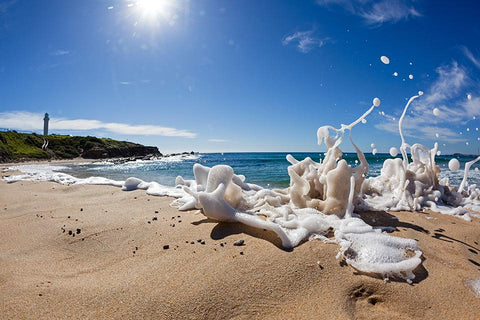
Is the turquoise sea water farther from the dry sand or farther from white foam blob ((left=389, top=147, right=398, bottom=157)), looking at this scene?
the dry sand

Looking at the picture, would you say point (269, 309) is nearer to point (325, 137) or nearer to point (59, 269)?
point (59, 269)

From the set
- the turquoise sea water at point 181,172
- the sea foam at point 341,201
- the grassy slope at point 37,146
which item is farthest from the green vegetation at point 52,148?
the sea foam at point 341,201

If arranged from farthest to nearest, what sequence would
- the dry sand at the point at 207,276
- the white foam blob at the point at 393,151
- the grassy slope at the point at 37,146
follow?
the grassy slope at the point at 37,146 < the white foam blob at the point at 393,151 < the dry sand at the point at 207,276

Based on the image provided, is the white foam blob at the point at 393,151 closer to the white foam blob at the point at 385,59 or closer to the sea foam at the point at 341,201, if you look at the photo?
the sea foam at the point at 341,201

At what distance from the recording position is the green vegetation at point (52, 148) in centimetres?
2277

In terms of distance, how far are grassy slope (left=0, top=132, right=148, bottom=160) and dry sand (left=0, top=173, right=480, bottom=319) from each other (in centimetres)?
2409

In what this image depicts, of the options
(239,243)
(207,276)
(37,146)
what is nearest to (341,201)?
(239,243)

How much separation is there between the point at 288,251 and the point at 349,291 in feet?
Answer: 1.64

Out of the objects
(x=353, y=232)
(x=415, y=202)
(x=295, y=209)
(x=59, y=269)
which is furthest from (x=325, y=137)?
(x=59, y=269)

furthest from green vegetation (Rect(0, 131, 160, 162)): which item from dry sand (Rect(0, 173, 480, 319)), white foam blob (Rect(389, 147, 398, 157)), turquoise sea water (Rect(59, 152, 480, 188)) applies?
white foam blob (Rect(389, 147, 398, 157))

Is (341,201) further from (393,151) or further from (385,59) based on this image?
(393,151)

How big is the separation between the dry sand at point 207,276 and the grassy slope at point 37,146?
79.1 ft

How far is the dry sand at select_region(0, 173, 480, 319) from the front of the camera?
4.82 ft

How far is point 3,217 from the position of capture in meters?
3.17
